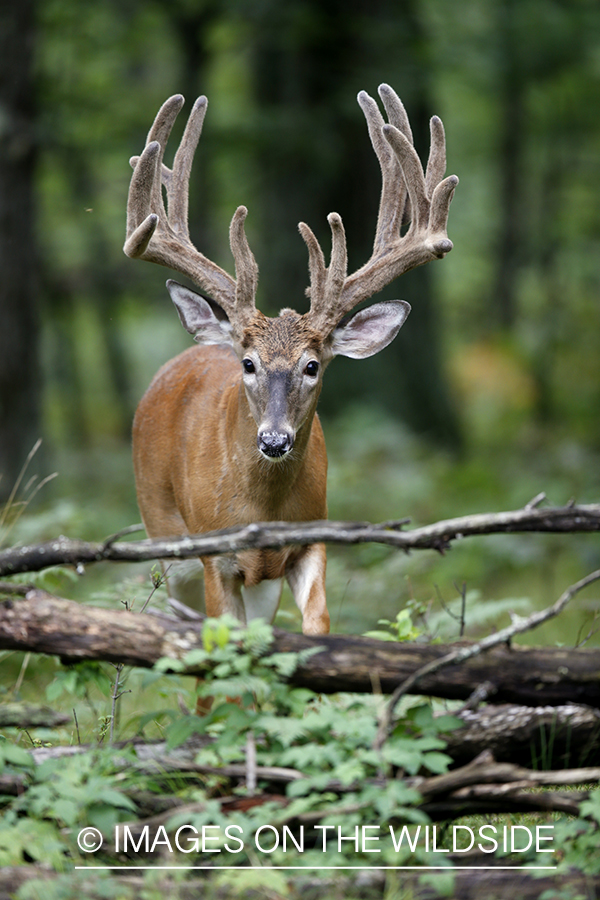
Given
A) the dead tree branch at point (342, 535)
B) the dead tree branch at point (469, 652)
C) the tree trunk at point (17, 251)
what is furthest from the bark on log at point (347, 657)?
the tree trunk at point (17, 251)

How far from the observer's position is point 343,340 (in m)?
5.13

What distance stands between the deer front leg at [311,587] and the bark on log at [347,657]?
4.85 ft

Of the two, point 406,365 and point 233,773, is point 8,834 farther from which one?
point 406,365

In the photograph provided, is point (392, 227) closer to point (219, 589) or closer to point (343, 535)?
point (219, 589)

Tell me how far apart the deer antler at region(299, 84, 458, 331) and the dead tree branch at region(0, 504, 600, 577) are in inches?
78.5

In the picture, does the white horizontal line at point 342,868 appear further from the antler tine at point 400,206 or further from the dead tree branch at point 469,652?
the antler tine at point 400,206

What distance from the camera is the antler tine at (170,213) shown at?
16.0 feet

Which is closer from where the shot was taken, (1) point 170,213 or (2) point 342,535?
(2) point 342,535

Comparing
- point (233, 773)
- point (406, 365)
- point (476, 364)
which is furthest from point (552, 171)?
point (233, 773)

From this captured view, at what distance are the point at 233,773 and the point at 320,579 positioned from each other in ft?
6.16

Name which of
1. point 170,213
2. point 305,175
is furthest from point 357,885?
point 305,175

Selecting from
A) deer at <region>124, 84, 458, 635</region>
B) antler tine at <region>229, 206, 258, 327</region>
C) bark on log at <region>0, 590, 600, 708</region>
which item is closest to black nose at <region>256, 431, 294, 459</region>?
deer at <region>124, 84, 458, 635</region>

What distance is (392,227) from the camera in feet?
17.1

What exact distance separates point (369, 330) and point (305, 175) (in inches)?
308
